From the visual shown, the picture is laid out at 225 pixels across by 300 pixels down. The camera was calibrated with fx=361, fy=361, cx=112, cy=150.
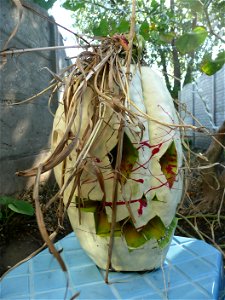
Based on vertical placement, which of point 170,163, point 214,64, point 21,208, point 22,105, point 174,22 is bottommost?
point 21,208

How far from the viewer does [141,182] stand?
645 millimetres

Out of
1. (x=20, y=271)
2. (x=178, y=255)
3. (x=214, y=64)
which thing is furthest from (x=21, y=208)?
(x=214, y=64)

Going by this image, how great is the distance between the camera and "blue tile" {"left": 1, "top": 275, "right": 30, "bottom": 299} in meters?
0.67

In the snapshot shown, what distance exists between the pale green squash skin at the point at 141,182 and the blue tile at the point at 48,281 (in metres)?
0.08

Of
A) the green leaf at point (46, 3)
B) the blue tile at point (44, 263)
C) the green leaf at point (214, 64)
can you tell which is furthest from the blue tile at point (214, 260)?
the green leaf at point (46, 3)

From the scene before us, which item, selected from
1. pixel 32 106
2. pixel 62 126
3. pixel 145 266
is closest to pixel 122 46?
pixel 62 126

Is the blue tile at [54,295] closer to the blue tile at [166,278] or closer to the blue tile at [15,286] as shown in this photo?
the blue tile at [15,286]

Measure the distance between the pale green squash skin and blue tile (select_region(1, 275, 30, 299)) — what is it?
137 millimetres

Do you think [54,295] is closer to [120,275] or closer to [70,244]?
[120,275]

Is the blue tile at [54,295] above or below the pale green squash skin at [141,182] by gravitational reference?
below

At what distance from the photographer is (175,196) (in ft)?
2.26

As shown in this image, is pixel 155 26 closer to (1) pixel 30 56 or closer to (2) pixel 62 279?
(1) pixel 30 56

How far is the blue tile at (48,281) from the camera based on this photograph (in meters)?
0.68

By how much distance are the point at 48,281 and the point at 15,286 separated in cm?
6
